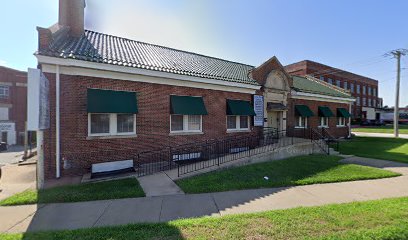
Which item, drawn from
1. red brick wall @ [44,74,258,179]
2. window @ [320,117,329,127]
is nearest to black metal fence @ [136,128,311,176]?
red brick wall @ [44,74,258,179]

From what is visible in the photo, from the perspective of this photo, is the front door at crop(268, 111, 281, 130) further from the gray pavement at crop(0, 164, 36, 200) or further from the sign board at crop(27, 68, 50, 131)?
the gray pavement at crop(0, 164, 36, 200)

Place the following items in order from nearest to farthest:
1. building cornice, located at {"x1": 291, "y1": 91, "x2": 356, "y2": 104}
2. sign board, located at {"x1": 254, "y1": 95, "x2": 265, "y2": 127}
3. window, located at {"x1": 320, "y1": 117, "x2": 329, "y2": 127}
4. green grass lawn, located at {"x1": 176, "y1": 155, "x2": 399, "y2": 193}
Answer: green grass lawn, located at {"x1": 176, "y1": 155, "x2": 399, "y2": 193}, sign board, located at {"x1": 254, "y1": 95, "x2": 265, "y2": 127}, building cornice, located at {"x1": 291, "y1": 91, "x2": 356, "y2": 104}, window, located at {"x1": 320, "y1": 117, "x2": 329, "y2": 127}

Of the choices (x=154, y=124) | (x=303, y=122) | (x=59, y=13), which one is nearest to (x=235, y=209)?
(x=154, y=124)

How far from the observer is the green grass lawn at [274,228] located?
3.89 metres

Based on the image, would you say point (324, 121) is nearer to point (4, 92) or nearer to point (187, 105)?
point (187, 105)

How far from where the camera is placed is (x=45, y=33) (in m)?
8.09

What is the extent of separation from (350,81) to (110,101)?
223ft

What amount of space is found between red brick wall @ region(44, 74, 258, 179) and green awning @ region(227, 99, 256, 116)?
4.82ft

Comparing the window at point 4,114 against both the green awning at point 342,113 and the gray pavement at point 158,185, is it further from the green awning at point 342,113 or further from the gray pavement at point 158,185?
the green awning at point 342,113

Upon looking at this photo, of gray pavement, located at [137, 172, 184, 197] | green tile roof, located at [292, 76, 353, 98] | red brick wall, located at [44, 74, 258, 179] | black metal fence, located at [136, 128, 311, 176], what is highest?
green tile roof, located at [292, 76, 353, 98]

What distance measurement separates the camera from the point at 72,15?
36.6 feet

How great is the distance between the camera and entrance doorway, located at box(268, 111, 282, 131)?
1550 cm

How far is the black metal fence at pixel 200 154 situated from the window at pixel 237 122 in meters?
0.66

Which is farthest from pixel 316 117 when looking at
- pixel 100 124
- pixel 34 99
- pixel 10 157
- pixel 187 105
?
pixel 10 157
